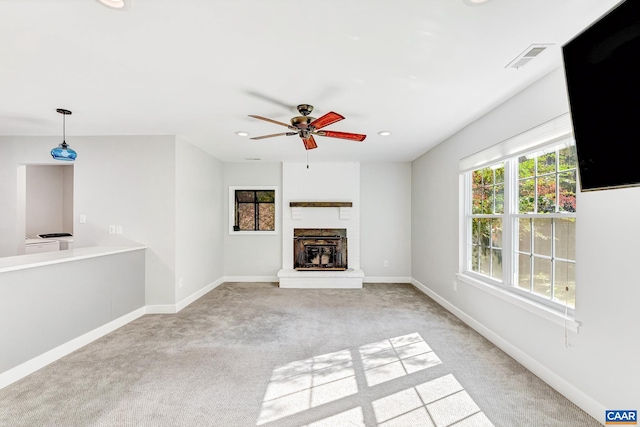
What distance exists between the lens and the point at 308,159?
5.67 m

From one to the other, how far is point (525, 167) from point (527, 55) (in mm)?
1133

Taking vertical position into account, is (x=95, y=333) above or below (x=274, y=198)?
below

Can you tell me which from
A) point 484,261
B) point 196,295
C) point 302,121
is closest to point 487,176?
point 484,261

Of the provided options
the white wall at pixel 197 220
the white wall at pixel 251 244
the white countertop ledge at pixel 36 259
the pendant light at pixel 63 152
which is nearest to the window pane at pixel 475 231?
the white wall at pixel 251 244

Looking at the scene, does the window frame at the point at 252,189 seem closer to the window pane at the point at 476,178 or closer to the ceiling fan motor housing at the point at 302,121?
the ceiling fan motor housing at the point at 302,121

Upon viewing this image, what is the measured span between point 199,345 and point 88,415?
3.64 ft

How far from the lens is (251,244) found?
5992 millimetres

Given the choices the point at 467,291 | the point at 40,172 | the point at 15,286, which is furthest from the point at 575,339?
the point at 40,172

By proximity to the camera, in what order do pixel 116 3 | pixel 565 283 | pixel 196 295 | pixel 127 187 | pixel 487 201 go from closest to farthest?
pixel 116 3 → pixel 565 283 → pixel 487 201 → pixel 127 187 → pixel 196 295

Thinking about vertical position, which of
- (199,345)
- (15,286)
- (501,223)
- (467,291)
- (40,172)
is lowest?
(199,345)

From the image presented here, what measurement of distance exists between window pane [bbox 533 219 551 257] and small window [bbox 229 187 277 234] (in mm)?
4427

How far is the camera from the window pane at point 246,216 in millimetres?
6039

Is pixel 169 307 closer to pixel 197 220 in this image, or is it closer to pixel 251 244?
pixel 197 220

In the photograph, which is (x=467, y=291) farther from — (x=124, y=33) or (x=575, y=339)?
(x=124, y=33)
